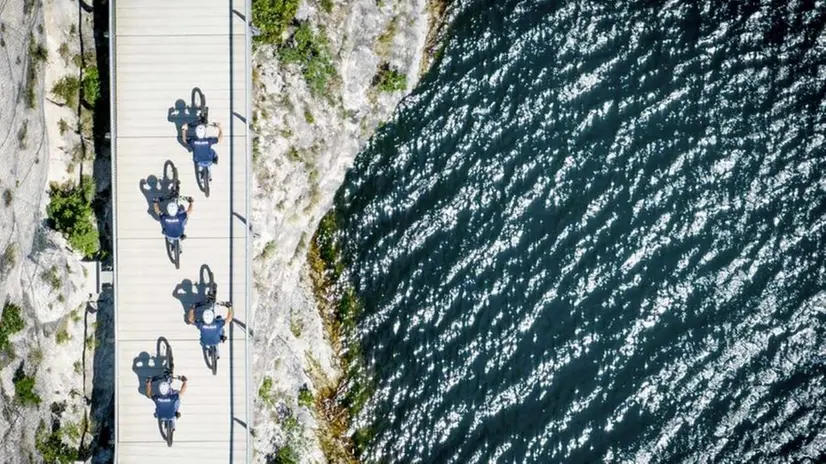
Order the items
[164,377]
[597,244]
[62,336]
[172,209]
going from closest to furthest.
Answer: [172,209]
[164,377]
[62,336]
[597,244]

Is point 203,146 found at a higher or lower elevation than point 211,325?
higher

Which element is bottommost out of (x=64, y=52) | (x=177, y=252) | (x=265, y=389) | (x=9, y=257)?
(x=265, y=389)

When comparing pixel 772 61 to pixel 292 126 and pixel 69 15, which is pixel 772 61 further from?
pixel 69 15

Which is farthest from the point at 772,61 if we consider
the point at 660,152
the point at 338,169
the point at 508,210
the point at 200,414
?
the point at 200,414

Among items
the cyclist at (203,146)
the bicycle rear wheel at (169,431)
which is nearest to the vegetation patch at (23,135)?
the cyclist at (203,146)

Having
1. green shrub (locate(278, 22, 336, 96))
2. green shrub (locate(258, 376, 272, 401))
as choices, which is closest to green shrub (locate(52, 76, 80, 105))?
green shrub (locate(278, 22, 336, 96))

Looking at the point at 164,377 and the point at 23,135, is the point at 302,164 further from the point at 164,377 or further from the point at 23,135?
the point at 23,135

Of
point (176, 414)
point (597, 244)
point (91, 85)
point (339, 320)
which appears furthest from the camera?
point (339, 320)

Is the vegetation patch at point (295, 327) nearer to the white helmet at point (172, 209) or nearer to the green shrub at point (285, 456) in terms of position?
the green shrub at point (285, 456)

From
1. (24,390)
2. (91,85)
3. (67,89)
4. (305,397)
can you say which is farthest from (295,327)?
(67,89)
